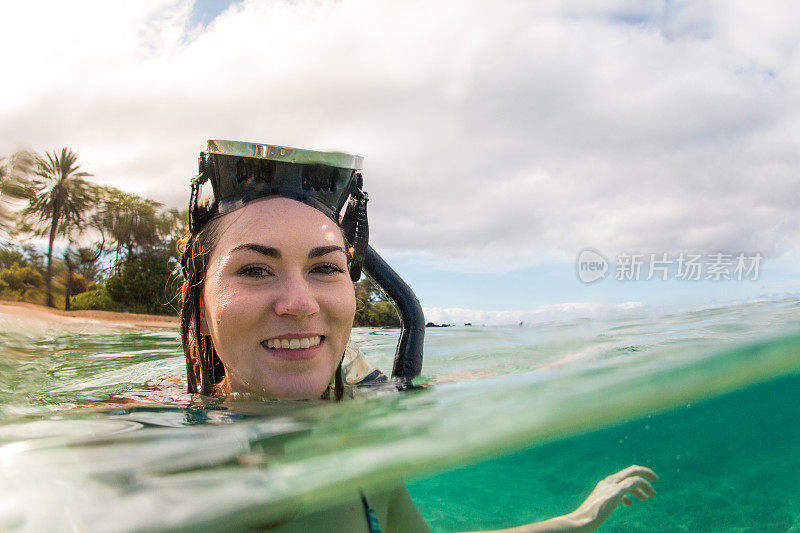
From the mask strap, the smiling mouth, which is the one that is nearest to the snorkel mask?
the mask strap

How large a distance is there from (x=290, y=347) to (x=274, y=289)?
31 cm

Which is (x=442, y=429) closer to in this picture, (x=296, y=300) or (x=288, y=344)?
(x=288, y=344)

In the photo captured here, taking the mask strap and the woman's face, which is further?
the mask strap

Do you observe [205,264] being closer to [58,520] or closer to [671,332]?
[58,520]

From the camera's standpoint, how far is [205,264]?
283 cm

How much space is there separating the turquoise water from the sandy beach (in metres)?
Answer: 0.23

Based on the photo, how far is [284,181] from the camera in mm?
2865

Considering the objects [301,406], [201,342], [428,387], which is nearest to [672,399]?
[428,387]

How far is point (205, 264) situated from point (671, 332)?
236 inches

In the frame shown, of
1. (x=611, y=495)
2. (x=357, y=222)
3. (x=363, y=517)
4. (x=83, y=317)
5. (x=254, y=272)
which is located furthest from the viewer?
(x=83, y=317)

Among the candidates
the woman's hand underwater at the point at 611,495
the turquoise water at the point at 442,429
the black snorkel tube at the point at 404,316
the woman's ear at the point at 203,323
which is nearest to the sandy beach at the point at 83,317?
the turquoise water at the point at 442,429

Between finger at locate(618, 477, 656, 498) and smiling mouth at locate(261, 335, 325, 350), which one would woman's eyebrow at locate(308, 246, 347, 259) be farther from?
finger at locate(618, 477, 656, 498)

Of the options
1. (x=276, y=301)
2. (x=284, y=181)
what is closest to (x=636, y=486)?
(x=276, y=301)

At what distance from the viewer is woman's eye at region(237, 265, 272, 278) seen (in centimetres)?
259
